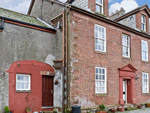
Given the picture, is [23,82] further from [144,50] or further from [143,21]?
[143,21]

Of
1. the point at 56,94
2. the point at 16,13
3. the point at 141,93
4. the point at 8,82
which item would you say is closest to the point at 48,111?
the point at 56,94

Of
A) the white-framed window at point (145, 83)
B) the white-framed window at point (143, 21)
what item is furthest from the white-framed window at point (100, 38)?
the white-framed window at point (143, 21)

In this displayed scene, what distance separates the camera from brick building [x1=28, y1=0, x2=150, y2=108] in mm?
12750

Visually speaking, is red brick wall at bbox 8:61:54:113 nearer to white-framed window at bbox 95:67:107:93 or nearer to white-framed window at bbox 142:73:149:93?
white-framed window at bbox 95:67:107:93

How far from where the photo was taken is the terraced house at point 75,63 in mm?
11977

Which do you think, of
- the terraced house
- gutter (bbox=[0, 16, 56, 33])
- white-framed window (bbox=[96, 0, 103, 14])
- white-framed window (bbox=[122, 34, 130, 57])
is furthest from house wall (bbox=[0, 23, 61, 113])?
white-framed window (bbox=[122, 34, 130, 57])

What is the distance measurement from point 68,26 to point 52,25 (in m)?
2.02

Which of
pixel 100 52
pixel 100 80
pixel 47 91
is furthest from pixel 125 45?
pixel 47 91

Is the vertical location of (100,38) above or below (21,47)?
above

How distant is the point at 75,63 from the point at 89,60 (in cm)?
131

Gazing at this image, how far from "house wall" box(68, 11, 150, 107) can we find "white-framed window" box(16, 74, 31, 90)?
264 centimetres

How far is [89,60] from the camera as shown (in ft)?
44.5

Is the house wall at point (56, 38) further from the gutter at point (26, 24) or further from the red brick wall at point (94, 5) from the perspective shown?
the red brick wall at point (94, 5)

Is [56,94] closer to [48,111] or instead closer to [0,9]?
[48,111]
